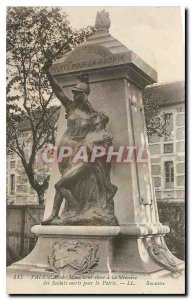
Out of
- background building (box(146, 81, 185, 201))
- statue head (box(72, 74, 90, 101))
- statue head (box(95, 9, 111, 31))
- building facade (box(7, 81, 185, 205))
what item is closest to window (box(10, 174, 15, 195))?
building facade (box(7, 81, 185, 205))

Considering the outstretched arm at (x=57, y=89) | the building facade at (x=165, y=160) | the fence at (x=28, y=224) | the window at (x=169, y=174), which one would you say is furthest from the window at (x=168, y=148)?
the outstretched arm at (x=57, y=89)

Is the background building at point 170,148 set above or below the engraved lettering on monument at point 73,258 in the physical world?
above

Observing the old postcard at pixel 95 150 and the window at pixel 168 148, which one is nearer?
the old postcard at pixel 95 150

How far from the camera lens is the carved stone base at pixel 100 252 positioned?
7293mm

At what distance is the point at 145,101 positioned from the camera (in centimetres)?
797

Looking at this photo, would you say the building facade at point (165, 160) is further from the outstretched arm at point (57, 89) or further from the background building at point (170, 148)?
the outstretched arm at point (57, 89)

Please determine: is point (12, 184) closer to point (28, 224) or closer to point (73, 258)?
point (28, 224)

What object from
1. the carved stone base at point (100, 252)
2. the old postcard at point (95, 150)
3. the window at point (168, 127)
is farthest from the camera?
the window at point (168, 127)

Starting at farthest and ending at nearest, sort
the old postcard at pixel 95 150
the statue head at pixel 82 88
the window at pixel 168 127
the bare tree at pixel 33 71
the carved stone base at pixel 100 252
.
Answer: the bare tree at pixel 33 71
the window at pixel 168 127
the statue head at pixel 82 88
the old postcard at pixel 95 150
the carved stone base at pixel 100 252

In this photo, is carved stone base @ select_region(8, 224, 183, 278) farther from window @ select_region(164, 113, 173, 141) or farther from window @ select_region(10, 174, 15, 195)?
window @ select_region(164, 113, 173, 141)

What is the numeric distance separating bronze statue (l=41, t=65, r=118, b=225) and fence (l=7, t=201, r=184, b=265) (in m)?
0.26

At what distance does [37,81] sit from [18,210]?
1783 mm

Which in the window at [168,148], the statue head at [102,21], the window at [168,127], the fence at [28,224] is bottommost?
the fence at [28,224]

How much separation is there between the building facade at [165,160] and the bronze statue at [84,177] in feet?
1.39
